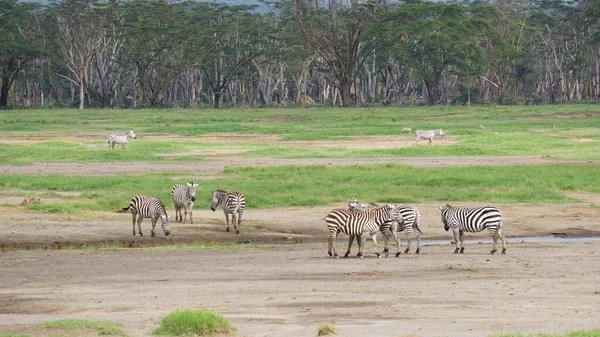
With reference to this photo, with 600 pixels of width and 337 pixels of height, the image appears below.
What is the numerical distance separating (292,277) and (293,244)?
→ 5111 millimetres

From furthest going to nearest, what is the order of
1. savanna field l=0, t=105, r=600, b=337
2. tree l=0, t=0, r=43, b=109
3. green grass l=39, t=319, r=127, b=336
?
1. tree l=0, t=0, r=43, b=109
2. savanna field l=0, t=105, r=600, b=337
3. green grass l=39, t=319, r=127, b=336

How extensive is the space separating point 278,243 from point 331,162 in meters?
16.2

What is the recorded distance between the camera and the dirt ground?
12.7 meters

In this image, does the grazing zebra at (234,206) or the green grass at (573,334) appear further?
the grazing zebra at (234,206)

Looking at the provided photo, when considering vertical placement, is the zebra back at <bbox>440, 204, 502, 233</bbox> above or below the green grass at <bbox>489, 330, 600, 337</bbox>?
above

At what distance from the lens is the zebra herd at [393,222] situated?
60.7 ft

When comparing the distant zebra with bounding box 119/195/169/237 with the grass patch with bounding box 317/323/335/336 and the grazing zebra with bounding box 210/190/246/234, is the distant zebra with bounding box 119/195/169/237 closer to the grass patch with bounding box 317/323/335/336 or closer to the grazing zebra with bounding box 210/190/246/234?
the grazing zebra with bounding box 210/190/246/234

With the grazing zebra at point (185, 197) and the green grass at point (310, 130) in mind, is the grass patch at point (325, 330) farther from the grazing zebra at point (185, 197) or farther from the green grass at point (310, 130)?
the green grass at point (310, 130)

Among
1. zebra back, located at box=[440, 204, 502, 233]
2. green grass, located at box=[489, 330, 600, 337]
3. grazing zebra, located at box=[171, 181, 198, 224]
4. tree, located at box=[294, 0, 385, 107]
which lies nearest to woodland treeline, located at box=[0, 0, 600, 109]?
tree, located at box=[294, 0, 385, 107]

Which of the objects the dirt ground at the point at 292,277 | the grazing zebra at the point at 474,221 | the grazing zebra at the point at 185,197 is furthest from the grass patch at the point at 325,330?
the grazing zebra at the point at 185,197

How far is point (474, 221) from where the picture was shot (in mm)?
19484

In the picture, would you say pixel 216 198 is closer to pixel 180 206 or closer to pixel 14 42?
pixel 180 206

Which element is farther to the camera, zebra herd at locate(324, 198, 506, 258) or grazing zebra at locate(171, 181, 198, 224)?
grazing zebra at locate(171, 181, 198, 224)

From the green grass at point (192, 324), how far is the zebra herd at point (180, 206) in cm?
1009
